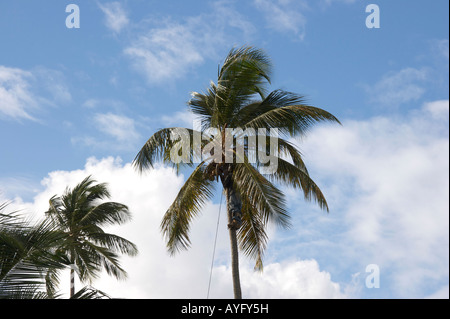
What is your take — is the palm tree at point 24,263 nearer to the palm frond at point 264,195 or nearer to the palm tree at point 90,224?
the palm frond at point 264,195

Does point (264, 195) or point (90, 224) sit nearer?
point (264, 195)

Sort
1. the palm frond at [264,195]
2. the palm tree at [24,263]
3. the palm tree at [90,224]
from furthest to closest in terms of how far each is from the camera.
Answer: the palm tree at [90,224]
the palm frond at [264,195]
the palm tree at [24,263]

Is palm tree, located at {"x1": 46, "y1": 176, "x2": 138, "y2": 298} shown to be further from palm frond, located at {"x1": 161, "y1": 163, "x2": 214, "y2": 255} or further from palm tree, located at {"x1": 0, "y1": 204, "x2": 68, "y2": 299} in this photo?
palm tree, located at {"x1": 0, "y1": 204, "x2": 68, "y2": 299}

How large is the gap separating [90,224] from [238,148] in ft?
36.0

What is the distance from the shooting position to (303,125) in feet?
49.1

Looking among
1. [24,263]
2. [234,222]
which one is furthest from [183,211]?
[24,263]

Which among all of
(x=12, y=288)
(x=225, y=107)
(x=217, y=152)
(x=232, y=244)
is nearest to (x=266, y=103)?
(x=225, y=107)

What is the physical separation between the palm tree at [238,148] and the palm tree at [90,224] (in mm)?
8257

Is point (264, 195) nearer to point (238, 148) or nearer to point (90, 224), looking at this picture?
point (238, 148)

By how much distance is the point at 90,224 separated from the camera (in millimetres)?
23344

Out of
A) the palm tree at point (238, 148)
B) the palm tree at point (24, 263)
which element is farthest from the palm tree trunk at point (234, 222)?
the palm tree at point (24, 263)

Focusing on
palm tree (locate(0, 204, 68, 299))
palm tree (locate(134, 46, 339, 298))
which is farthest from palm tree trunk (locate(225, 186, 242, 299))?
palm tree (locate(0, 204, 68, 299))

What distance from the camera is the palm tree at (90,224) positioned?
72.8 ft

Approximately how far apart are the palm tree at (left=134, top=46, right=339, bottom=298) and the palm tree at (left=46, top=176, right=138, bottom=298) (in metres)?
8.26
